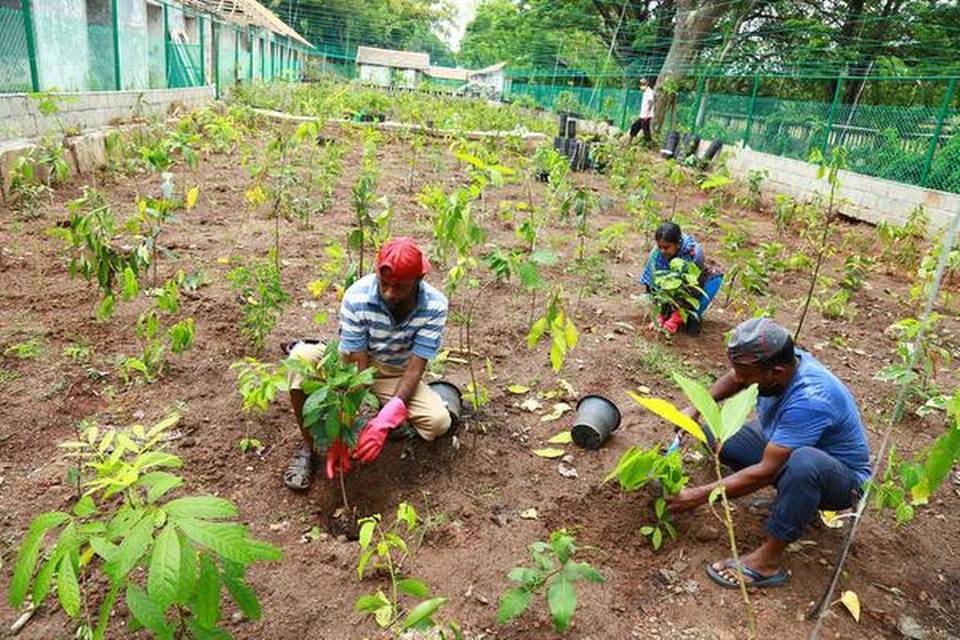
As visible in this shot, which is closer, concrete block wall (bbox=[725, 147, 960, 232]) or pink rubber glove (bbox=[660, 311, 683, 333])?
pink rubber glove (bbox=[660, 311, 683, 333])

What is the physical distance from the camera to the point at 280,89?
15.5 meters

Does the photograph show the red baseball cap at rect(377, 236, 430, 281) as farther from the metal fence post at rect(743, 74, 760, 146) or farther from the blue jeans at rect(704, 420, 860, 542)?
the metal fence post at rect(743, 74, 760, 146)

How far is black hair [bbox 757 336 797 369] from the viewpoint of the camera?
205 cm

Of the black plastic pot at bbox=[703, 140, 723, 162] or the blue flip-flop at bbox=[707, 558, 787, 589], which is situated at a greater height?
the black plastic pot at bbox=[703, 140, 723, 162]

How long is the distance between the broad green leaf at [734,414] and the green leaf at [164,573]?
37.7 inches

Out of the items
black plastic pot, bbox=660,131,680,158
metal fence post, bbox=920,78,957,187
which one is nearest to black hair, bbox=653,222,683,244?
metal fence post, bbox=920,78,957,187

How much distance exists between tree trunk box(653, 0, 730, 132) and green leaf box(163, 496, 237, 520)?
49.6ft

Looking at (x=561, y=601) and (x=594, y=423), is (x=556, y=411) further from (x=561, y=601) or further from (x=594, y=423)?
(x=561, y=601)

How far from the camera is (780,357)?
2061mm

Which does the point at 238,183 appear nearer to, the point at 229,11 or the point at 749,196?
the point at 749,196

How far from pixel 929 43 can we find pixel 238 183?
1681cm

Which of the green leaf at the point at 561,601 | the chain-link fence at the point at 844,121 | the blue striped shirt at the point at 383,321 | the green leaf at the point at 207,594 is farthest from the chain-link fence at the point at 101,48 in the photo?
the chain-link fence at the point at 844,121

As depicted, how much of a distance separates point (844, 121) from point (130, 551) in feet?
35.6

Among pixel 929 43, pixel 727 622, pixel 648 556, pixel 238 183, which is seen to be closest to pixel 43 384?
pixel 648 556
